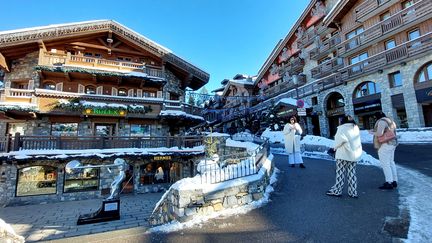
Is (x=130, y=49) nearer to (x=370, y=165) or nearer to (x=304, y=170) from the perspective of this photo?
(x=304, y=170)

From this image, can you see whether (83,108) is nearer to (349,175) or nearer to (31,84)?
(31,84)

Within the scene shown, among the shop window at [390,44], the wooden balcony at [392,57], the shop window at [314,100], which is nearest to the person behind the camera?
the wooden balcony at [392,57]

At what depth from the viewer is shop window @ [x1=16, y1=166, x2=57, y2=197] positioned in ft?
46.3

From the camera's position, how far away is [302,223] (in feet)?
14.0

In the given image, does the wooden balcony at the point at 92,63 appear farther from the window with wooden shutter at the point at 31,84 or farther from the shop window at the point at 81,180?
the shop window at the point at 81,180

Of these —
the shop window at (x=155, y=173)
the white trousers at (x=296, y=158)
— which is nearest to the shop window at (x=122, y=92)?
the shop window at (x=155, y=173)

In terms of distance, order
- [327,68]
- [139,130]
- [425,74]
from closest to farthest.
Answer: [425,74] < [139,130] < [327,68]

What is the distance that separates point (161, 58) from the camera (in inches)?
792

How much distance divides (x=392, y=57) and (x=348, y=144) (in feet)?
59.5

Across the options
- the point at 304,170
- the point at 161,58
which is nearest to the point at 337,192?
the point at 304,170

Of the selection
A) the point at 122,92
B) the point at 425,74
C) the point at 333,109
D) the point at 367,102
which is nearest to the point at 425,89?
the point at 425,74

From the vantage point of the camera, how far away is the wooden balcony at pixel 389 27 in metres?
16.3

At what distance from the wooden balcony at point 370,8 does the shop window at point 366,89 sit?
6001 mm

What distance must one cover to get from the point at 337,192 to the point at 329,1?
27810mm
